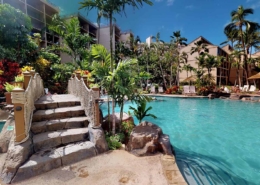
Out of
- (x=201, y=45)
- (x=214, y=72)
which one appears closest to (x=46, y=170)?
(x=201, y=45)

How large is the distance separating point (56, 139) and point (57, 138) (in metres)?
0.03

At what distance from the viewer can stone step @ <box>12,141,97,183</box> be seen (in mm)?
3206

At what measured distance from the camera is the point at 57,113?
4.95 m

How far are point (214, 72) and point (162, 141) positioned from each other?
2987 cm

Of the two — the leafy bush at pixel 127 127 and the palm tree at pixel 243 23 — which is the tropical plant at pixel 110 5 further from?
the palm tree at pixel 243 23

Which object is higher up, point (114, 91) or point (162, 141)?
point (114, 91)

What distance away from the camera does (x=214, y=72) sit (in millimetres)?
29500

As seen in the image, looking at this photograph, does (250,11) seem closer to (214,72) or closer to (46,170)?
(214,72)

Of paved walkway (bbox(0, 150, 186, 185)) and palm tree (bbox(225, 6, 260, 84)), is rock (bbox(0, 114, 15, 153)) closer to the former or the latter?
paved walkway (bbox(0, 150, 186, 185))

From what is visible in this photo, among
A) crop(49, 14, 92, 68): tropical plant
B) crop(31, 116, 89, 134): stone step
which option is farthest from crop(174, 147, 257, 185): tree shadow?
crop(49, 14, 92, 68): tropical plant

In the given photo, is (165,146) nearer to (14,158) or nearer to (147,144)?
(147,144)

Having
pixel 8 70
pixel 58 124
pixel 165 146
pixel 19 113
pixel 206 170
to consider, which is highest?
pixel 8 70

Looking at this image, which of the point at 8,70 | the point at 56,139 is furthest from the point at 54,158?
the point at 8,70

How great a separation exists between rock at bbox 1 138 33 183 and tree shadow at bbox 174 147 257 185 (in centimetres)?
376
